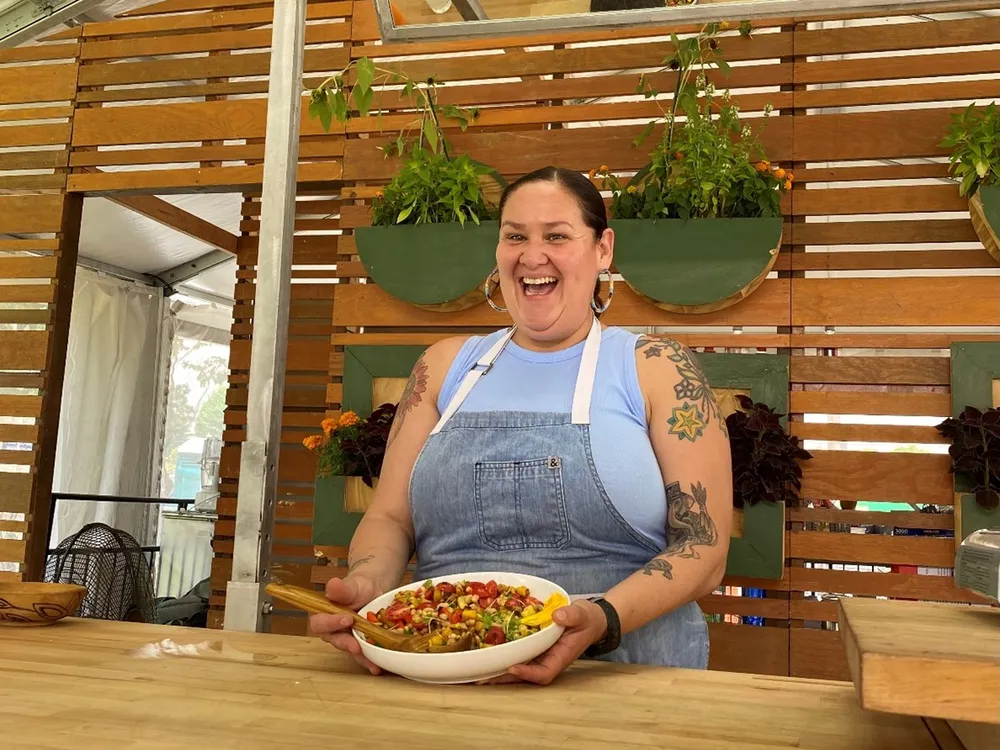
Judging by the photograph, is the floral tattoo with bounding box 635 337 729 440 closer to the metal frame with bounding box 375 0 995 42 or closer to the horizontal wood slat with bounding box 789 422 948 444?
the metal frame with bounding box 375 0 995 42

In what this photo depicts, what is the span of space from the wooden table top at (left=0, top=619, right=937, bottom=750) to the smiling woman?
1.17 ft

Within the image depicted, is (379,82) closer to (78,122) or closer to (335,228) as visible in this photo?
(78,122)

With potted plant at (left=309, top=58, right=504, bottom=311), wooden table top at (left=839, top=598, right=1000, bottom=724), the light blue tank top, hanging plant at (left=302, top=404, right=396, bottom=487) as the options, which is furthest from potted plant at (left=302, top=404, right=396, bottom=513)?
wooden table top at (left=839, top=598, right=1000, bottom=724)

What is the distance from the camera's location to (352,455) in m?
3.60

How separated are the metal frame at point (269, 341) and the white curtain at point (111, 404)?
728cm

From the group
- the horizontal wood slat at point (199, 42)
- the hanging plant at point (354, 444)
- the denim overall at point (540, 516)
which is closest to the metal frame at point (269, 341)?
the denim overall at point (540, 516)

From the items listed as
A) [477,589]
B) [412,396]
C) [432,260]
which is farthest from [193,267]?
[477,589]

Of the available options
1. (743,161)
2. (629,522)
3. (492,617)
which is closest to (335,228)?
(743,161)

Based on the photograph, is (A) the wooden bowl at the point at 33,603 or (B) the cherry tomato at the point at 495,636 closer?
(B) the cherry tomato at the point at 495,636

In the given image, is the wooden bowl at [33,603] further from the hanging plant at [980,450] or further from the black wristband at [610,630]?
the hanging plant at [980,450]

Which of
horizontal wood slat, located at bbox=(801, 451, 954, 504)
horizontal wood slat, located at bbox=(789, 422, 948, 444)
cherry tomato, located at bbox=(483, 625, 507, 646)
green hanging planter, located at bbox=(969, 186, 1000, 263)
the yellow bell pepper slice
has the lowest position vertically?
cherry tomato, located at bbox=(483, 625, 507, 646)

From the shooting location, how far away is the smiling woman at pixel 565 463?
193 centimetres

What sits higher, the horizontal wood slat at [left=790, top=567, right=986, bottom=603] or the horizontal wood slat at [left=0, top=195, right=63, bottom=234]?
the horizontal wood slat at [left=0, top=195, right=63, bottom=234]

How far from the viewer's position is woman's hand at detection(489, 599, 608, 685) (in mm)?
1358
